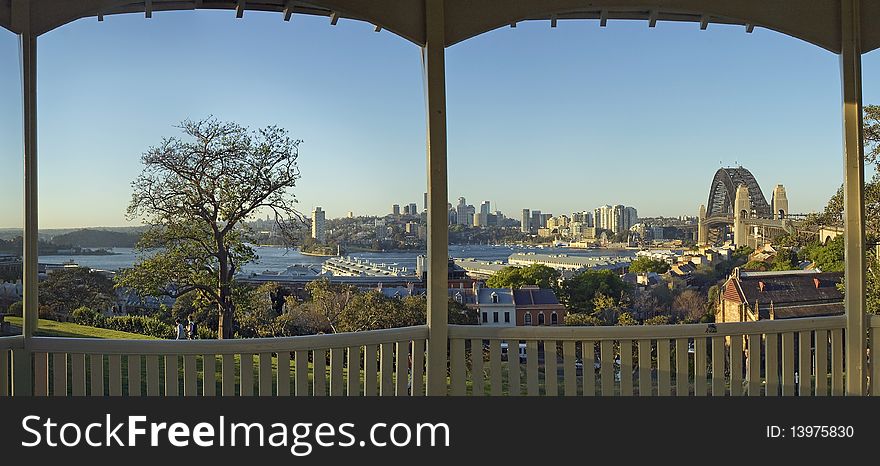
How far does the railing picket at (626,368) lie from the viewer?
146 inches

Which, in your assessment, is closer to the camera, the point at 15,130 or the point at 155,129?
the point at 15,130

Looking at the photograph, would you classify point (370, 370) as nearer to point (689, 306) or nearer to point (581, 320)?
point (581, 320)

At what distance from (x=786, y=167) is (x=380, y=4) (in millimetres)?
2425

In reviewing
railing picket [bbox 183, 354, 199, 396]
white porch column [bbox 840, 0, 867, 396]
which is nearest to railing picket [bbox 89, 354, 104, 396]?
railing picket [bbox 183, 354, 199, 396]

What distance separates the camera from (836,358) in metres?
3.94

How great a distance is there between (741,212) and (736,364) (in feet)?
2.82

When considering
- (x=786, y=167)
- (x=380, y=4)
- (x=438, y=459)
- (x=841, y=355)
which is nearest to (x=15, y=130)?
(x=380, y=4)

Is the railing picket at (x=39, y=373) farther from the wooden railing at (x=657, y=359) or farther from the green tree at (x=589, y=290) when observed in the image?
the green tree at (x=589, y=290)

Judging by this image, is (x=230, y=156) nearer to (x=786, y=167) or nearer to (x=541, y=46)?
(x=541, y=46)

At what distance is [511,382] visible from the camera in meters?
3.69

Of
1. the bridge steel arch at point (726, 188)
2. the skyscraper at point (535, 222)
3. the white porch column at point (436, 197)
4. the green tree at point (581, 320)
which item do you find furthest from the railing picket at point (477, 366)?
the bridge steel arch at point (726, 188)

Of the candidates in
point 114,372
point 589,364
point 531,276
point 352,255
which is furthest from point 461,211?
point 114,372

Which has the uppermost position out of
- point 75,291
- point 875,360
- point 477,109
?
point 477,109

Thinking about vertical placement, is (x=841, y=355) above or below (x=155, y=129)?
below
